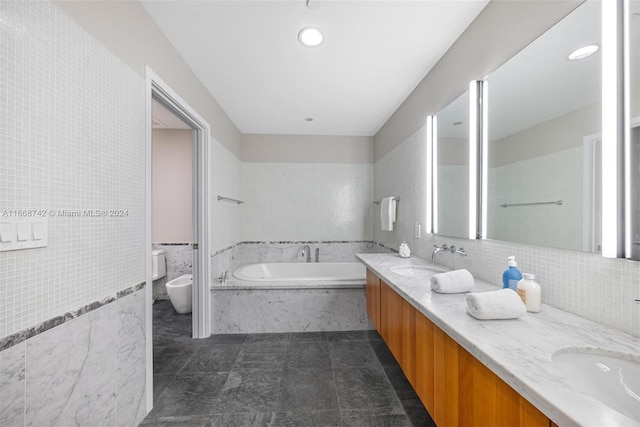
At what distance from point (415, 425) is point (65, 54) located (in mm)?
2425

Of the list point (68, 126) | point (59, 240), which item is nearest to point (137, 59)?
point (68, 126)

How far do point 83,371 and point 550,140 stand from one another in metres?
2.16

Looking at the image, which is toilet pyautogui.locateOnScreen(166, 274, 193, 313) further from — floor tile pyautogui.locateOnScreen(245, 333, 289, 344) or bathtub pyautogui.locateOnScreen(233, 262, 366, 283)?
floor tile pyautogui.locateOnScreen(245, 333, 289, 344)

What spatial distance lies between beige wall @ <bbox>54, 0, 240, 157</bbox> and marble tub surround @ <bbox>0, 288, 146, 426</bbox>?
1233 mm

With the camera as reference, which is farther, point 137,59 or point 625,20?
point 137,59

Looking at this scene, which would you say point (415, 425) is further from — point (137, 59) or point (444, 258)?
point (137, 59)

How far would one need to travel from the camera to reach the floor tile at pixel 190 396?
1.63m

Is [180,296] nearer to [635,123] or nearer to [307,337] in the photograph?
[307,337]

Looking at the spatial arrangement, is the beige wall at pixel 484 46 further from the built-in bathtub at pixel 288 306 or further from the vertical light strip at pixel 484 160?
the built-in bathtub at pixel 288 306

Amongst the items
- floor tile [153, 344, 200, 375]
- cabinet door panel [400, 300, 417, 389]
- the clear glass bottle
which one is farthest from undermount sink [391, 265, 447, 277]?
floor tile [153, 344, 200, 375]

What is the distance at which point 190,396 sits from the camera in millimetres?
1765

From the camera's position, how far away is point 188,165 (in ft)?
12.1

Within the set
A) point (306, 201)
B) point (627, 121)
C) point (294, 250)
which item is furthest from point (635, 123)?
point (294, 250)

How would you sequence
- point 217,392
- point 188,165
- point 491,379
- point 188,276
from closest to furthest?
point 491,379 → point 217,392 → point 188,276 → point 188,165
